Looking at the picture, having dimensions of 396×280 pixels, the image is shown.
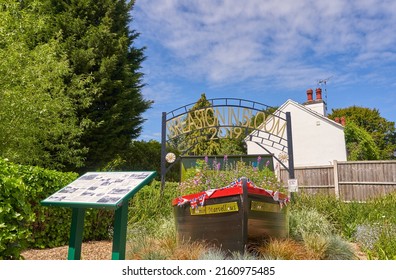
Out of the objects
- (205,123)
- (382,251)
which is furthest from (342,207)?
(205,123)

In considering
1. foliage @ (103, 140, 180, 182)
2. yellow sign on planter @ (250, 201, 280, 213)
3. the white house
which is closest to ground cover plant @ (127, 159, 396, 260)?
yellow sign on planter @ (250, 201, 280, 213)

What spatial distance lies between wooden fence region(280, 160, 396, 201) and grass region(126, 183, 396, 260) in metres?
4.94

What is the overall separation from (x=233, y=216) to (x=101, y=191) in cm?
221

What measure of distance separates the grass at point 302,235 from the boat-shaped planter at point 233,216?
0.15m

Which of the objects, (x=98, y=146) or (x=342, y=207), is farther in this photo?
(x=98, y=146)

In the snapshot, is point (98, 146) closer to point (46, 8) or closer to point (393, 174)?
point (46, 8)

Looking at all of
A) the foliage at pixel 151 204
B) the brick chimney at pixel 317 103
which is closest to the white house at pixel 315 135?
the brick chimney at pixel 317 103

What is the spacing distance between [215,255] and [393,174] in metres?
11.8

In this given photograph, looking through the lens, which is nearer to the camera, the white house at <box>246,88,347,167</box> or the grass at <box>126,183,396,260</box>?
the grass at <box>126,183,396,260</box>

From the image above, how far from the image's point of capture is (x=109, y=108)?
55.7 ft

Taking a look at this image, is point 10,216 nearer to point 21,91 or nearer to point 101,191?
point 101,191

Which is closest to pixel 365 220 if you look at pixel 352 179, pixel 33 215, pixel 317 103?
pixel 33 215

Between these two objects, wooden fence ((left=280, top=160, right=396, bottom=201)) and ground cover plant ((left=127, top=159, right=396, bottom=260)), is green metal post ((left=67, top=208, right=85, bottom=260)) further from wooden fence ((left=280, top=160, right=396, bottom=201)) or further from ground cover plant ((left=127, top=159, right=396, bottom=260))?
wooden fence ((left=280, top=160, right=396, bottom=201))

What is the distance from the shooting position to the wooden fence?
A: 48.4ft
